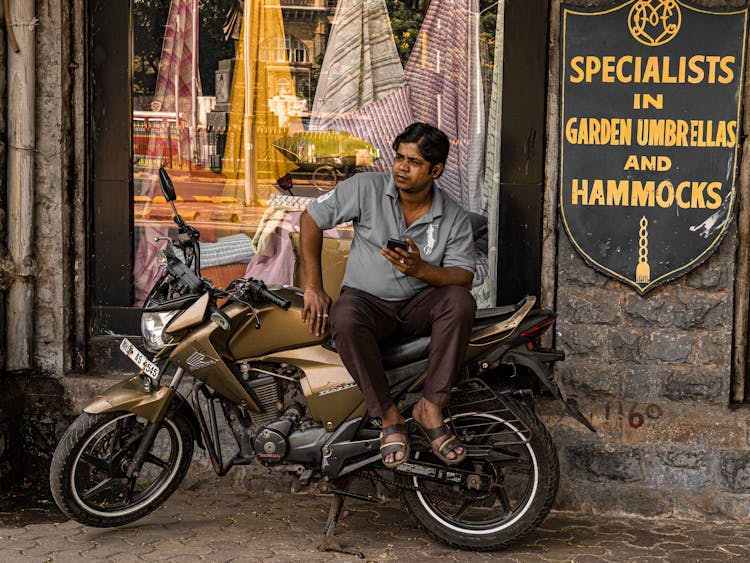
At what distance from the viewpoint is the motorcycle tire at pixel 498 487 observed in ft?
16.4

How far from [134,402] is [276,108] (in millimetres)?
2103

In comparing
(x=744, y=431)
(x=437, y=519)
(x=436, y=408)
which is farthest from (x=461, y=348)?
(x=744, y=431)

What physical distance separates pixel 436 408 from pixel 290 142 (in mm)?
2196

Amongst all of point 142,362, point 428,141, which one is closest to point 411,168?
point 428,141

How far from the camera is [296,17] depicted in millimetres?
6281

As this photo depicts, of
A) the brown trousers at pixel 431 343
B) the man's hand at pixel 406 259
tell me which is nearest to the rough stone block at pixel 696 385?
the brown trousers at pixel 431 343

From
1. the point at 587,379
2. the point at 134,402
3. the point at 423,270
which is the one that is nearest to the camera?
the point at 423,270

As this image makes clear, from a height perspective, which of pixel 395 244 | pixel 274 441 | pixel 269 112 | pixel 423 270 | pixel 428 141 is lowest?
pixel 274 441

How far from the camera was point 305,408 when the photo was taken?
5.18 metres

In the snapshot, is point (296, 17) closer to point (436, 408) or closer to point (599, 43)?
point (599, 43)

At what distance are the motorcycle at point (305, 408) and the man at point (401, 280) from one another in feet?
0.43

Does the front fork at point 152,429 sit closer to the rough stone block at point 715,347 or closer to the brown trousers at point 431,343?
the brown trousers at point 431,343

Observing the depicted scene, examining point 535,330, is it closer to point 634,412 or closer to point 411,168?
point 411,168

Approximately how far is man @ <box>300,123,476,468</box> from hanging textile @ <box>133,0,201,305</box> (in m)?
1.57
